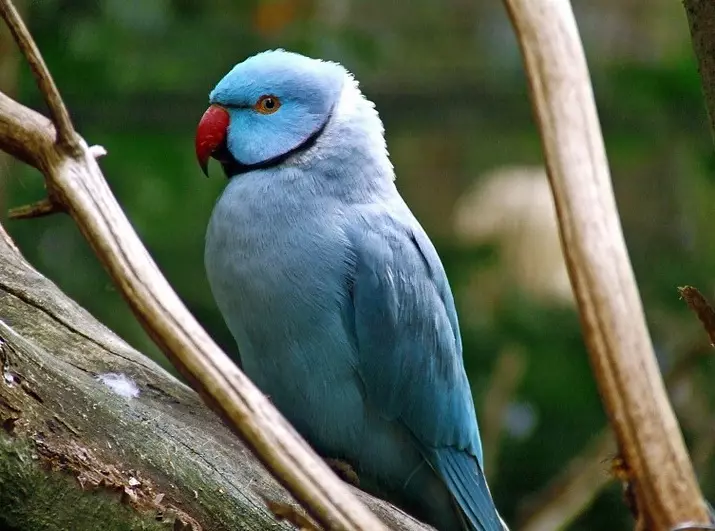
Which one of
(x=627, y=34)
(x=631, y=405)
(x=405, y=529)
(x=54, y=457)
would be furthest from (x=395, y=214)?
(x=627, y=34)

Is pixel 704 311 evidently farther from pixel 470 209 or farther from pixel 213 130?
pixel 470 209

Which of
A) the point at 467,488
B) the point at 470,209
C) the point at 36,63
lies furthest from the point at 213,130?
the point at 470,209

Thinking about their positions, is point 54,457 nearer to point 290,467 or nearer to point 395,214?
point 290,467

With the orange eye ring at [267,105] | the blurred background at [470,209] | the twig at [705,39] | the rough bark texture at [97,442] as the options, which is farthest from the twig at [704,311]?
the blurred background at [470,209]

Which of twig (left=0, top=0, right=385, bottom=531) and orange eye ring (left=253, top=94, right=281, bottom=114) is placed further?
orange eye ring (left=253, top=94, right=281, bottom=114)

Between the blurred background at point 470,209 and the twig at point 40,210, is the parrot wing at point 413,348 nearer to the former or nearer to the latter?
the twig at point 40,210

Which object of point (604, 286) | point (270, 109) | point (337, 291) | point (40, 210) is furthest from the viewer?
point (270, 109)

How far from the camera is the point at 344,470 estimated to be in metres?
1.62

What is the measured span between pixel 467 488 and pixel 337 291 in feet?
1.34

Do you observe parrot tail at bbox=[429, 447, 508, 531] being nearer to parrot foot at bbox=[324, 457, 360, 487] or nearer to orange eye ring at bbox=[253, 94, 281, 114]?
parrot foot at bbox=[324, 457, 360, 487]

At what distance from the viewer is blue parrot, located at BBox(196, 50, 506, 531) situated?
5.13 ft

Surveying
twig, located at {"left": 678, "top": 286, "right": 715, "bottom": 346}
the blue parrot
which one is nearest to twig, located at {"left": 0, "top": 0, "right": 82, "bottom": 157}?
the blue parrot

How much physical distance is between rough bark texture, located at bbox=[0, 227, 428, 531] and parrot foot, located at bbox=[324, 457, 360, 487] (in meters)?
0.15

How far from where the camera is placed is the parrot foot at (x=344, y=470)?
1.62 m
